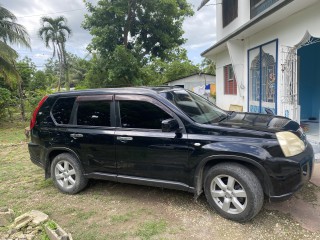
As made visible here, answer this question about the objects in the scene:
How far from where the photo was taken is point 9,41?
48.7 feet

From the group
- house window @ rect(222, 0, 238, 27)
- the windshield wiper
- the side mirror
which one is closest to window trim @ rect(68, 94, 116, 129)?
the side mirror

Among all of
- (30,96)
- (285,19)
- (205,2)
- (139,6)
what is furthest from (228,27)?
(30,96)

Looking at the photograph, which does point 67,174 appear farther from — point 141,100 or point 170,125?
point 170,125

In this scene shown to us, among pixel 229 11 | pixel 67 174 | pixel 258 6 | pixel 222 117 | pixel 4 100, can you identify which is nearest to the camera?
pixel 222 117

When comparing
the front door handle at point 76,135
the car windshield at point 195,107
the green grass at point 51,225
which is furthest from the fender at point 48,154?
the car windshield at point 195,107

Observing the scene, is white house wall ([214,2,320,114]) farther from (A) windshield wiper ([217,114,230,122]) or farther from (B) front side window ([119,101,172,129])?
(B) front side window ([119,101,172,129])

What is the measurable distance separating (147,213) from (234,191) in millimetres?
1291

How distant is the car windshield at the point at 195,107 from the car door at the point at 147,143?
259mm

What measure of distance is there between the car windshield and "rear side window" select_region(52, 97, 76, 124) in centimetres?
171

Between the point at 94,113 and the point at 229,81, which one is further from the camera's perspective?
the point at 229,81

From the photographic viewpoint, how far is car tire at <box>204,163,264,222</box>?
3406 millimetres

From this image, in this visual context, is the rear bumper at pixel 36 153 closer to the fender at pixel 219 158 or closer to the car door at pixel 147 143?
the car door at pixel 147 143

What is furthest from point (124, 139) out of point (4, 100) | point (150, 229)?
point (4, 100)

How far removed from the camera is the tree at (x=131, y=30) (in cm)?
1911
